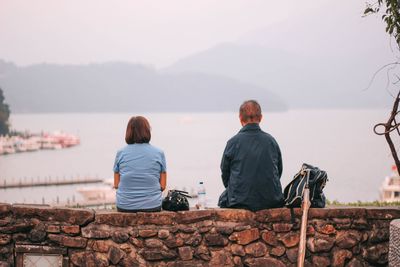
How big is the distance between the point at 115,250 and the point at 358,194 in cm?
7639

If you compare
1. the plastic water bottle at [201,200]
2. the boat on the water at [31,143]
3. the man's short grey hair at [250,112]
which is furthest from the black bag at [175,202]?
the boat on the water at [31,143]

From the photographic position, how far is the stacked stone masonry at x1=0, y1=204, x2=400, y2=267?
5961 mm

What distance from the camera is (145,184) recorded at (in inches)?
237

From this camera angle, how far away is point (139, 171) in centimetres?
604

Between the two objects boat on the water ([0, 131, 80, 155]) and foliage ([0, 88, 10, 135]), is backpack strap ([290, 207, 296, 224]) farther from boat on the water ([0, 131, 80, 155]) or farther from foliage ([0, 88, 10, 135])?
boat on the water ([0, 131, 80, 155])

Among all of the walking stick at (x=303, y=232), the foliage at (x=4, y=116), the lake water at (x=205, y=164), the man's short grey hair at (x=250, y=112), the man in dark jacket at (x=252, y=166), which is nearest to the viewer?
the walking stick at (x=303, y=232)

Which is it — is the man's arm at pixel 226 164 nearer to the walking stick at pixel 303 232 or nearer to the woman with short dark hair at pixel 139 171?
the woman with short dark hair at pixel 139 171

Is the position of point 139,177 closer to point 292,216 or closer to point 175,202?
point 175,202

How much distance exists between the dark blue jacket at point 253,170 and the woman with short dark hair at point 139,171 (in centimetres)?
63

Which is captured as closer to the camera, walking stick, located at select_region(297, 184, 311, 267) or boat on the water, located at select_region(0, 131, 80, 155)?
walking stick, located at select_region(297, 184, 311, 267)

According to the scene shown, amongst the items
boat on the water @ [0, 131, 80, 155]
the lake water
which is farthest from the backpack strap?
boat on the water @ [0, 131, 80, 155]

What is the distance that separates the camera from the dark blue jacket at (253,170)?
598cm

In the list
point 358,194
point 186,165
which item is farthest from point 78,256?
point 186,165

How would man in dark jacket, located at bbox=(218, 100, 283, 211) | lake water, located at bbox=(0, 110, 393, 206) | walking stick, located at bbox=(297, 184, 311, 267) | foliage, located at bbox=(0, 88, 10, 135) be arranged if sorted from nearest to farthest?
walking stick, located at bbox=(297, 184, 311, 267) → man in dark jacket, located at bbox=(218, 100, 283, 211) → lake water, located at bbox=(0, 110, 393, 206) → foliage, located at bbox=(0, 88, 10, 135)
